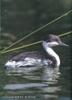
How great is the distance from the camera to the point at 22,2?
423 cm

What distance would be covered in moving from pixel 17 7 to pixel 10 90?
0.49m

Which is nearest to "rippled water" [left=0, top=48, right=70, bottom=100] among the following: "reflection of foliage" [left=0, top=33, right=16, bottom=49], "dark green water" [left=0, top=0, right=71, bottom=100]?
"dark green water" [left=0, top=0, right=71, bottom=100]

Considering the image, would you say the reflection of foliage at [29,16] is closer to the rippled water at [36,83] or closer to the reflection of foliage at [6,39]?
the reflection of foliage at [6,39]

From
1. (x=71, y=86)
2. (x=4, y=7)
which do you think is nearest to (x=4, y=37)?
(x=4, y=7)

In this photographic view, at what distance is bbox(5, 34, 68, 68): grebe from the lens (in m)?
4.26

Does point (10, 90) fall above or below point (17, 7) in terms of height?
below

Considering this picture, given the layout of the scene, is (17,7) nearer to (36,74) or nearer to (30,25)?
(30,25)

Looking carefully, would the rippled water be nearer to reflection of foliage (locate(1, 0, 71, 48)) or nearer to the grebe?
the grebe

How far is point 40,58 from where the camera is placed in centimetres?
432

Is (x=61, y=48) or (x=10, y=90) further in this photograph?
(x=61, y=48)

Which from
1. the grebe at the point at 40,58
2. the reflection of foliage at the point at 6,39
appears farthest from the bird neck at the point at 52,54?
the reflection of foliage at the point at 6,39

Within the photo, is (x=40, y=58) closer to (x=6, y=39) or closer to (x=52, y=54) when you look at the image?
(x=52, y=54)

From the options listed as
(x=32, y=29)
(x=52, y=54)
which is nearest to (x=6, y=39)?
(x=32, y=29)

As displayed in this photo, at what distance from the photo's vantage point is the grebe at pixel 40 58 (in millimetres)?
4258
